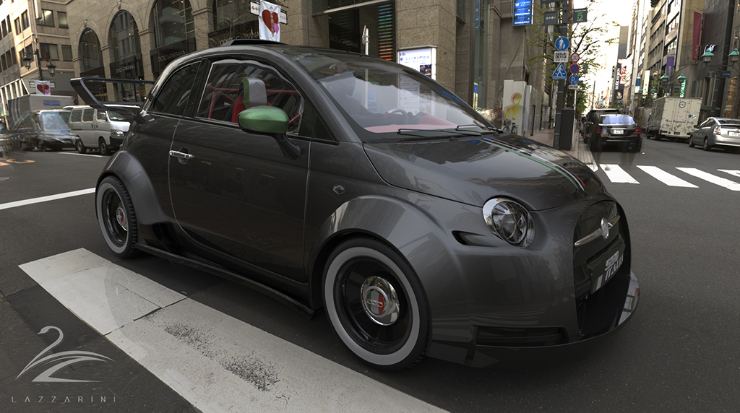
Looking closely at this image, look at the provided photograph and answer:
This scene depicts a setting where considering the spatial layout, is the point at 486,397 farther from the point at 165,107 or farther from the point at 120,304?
the point at 165,107

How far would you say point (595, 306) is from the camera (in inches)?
98.0

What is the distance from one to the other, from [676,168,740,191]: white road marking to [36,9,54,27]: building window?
6598 centimetres

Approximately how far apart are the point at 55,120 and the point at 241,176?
2113cm

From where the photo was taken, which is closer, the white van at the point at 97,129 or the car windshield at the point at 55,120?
the white van at the point at 97,129

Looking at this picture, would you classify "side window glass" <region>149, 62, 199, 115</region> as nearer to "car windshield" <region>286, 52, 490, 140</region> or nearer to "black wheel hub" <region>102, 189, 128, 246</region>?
"black wheel hub" <region>102, 189, 128, 246</region>

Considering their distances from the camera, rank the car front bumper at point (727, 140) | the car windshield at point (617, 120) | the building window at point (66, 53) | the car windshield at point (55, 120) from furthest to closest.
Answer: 1. the building window at point (66, 53)
2. the car windshield at point (55, 120)
3. the car front bumper at point (727, 140)
4. the car windshield at point (617, 120)

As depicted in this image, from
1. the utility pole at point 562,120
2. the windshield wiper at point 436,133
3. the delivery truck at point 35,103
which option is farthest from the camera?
the delivery truck at point 35,103

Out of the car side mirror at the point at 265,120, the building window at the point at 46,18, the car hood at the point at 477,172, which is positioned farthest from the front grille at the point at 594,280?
the building window at the point at 46,18

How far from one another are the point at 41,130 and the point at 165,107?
20038 mm

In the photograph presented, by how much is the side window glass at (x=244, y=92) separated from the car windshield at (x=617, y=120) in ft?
59.4

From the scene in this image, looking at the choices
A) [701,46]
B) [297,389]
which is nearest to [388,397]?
[297,389]

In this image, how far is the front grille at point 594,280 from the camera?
7.35 feet

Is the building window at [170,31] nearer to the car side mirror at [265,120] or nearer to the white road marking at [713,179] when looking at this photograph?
the white road marking at [713,179]

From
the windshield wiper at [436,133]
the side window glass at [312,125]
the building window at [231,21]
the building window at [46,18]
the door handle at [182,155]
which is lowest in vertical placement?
the door handle at [182,155]
